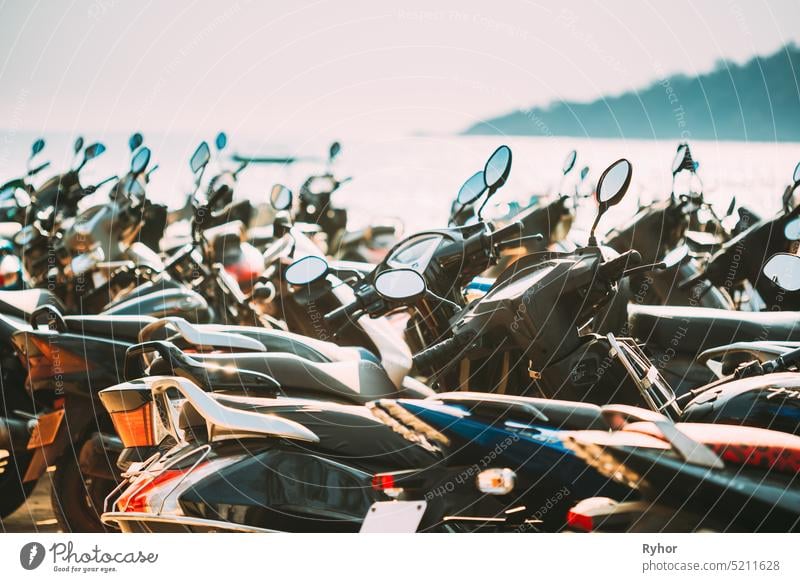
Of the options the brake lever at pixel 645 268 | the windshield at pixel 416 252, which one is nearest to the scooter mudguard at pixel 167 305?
the windshield at pixel 416 252

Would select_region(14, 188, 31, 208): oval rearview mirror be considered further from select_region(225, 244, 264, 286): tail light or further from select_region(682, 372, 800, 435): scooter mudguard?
select_region(682, 372, 800, 435): scooter mudguard

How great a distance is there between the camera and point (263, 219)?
4.39m

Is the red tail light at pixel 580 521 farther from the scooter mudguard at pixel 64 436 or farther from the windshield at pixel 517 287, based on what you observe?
the scooter mudguard at pixel 64 436

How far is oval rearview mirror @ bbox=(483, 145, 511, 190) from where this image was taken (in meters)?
2.44

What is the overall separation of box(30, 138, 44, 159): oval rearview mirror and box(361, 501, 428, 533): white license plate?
1994 mm

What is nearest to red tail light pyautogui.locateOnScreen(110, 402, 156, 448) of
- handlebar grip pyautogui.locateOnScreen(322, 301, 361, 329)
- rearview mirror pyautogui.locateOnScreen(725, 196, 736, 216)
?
handlebar grip pyautogui.locateOnScreen(322, 301, 361, 329)

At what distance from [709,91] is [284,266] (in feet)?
5.71

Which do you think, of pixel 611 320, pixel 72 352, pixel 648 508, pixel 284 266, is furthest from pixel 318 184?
pixel 648 508

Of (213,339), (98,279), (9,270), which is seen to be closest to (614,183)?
(213,339)

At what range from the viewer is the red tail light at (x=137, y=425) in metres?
2.12

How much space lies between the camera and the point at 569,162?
10.0 feet

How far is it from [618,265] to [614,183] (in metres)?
0.27
